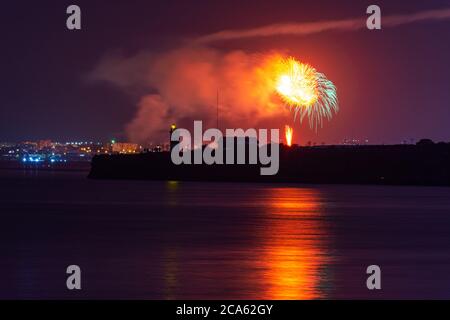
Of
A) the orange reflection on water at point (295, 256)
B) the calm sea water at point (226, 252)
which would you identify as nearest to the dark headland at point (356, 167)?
the calm sea water at point (226, 252)

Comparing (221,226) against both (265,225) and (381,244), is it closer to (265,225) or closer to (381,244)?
(265,225)

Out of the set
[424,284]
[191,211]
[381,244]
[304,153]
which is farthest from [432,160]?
[424,284]

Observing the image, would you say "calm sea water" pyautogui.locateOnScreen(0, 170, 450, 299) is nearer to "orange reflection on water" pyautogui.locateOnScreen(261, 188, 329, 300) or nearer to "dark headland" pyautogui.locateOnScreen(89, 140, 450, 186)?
"orange reflection on water" pyautogui.locateOnScreen(261, 188, 329, 300)

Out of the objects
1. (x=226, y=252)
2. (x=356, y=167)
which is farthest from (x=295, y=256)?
(x=356, y=167)

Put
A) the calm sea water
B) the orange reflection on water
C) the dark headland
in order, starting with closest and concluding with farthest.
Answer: the orange reflection on water → the calm sea water → the dark headland

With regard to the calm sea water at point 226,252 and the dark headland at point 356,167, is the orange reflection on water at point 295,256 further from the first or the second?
the dark headland at point 356,167

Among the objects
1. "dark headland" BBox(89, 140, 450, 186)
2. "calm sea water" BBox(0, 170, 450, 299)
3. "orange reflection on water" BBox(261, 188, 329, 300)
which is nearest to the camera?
"orange reflection on water" BBox(261, 188, 329, 300)

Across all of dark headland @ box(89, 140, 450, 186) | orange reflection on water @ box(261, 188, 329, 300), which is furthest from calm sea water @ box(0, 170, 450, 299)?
dark headland @ box(89, 140, 450, 186)
